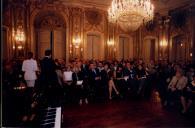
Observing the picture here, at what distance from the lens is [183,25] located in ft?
34.0

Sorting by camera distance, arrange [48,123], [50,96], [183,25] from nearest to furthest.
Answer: [48,123], [50,96], [183,25]

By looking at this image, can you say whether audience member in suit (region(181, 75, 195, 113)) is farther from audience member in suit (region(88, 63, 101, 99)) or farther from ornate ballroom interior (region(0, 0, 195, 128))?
audience member in suit (region(88, 63, 101, 99))

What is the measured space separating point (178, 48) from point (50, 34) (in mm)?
7150

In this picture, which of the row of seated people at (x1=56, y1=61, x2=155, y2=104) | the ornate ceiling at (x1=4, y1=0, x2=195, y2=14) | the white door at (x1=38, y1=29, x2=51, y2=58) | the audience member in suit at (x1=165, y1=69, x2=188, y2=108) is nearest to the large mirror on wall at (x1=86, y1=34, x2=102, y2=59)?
the ornate ceiling at (x1=4, y1=0, x2=195, y2=14)

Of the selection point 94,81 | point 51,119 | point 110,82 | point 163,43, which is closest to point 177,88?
point 110,82

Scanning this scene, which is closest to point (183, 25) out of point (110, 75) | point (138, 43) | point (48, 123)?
point (138, 43)

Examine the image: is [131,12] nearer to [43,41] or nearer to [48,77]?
[48,77]

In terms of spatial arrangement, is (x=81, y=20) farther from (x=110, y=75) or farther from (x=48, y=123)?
(x=48, y=123)

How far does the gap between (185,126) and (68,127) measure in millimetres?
2457

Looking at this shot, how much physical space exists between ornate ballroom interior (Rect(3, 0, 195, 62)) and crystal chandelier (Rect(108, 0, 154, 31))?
188 cm

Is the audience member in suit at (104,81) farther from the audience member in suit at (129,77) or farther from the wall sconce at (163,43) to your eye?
the wall sconce at (163,43)

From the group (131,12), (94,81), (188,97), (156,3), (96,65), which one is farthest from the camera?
(156,3)

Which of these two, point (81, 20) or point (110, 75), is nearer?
point (110, 75)

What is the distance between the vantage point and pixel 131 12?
651 cm
